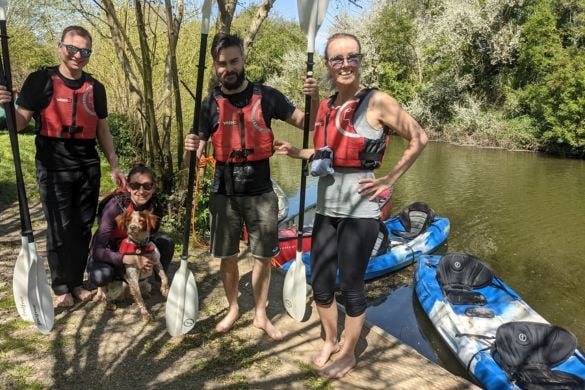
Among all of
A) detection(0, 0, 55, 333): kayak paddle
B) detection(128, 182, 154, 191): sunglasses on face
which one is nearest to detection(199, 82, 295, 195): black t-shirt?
detection(128, 182, 154, 191): sunglasses on face

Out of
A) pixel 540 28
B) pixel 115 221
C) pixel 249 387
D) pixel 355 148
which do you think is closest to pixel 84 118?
pixel 115 221

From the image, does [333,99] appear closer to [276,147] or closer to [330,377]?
[276,147]

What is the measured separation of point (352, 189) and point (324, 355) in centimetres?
107

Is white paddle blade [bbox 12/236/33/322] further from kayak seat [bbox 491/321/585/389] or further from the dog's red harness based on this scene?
kayak seat [bbox 491/321/585/389]

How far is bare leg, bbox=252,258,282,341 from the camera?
9.82ft

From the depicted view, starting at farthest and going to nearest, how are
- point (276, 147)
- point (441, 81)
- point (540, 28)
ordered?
point (441, 81)
point (540, 28)
point (276, 147)

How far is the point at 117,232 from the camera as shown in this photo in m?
3.20

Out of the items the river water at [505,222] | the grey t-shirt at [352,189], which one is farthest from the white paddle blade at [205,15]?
the river water at [505,222]

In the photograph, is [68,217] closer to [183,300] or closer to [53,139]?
[53,139]

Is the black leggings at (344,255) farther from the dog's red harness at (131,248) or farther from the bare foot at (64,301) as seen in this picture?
the bare foot at (64,301)

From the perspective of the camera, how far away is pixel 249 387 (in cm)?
255

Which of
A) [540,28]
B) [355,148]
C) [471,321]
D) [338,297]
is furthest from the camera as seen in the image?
[540,28]

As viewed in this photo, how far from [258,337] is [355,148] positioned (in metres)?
1.47

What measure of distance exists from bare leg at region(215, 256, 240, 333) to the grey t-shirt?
84cm
